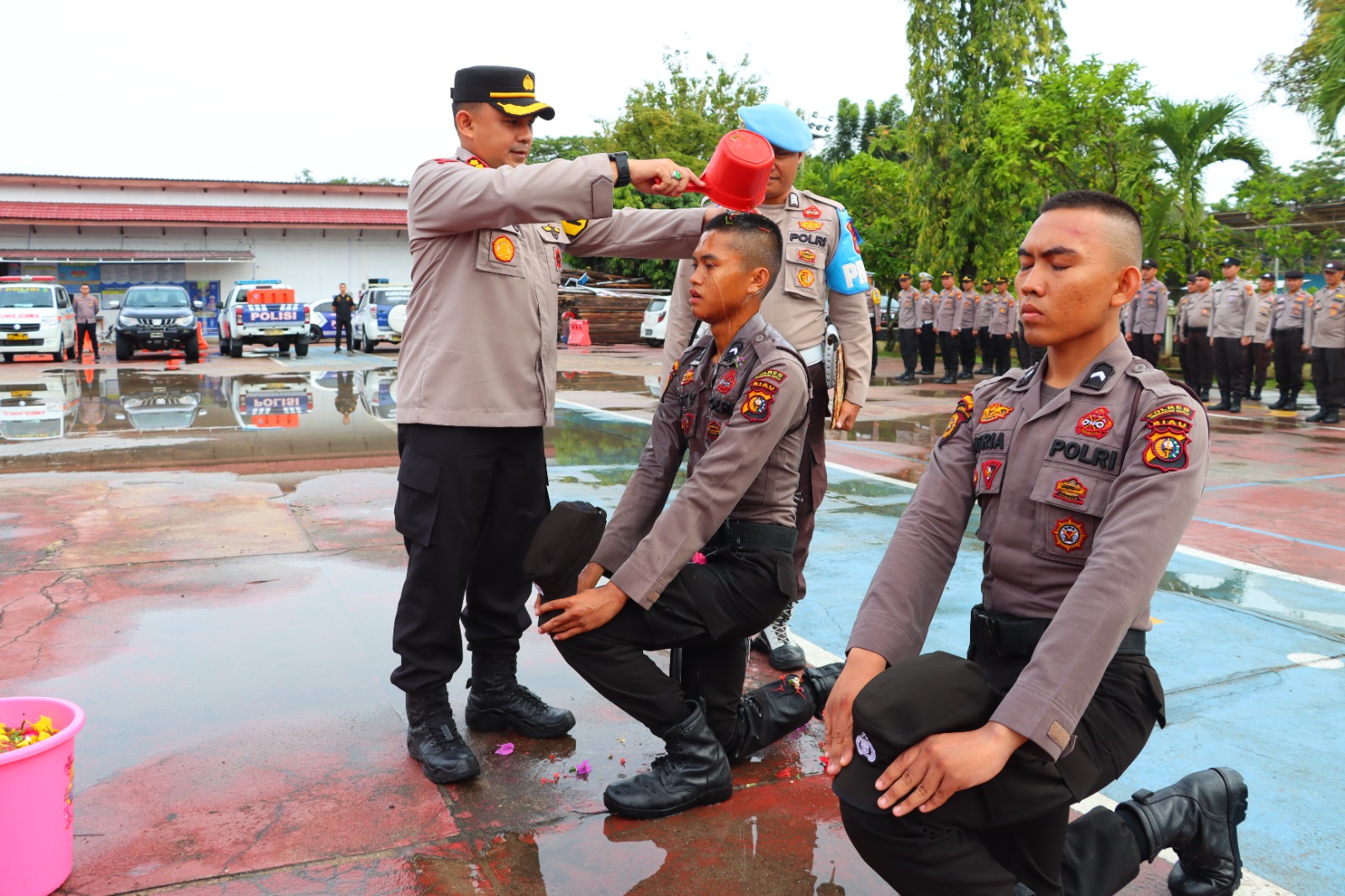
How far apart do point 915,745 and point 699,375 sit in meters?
1.62

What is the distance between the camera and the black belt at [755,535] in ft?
9.96

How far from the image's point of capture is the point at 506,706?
341 centimetres

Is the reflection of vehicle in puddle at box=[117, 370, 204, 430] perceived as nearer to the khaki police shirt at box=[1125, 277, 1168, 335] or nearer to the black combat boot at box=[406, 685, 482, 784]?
the black combat boot at box=[406, 685, 482, 784]

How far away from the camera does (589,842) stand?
2723 mm

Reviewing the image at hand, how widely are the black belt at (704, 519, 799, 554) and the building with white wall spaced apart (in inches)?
1394

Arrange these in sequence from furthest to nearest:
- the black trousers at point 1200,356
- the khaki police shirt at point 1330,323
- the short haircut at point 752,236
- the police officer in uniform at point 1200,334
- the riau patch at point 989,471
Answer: the black trousers at point 1200,356, the police officer in uniform at point 1200,334, the khaki police shirt at point 1330,323, the short haircut at point 752,236, the riau patch at point 989,471

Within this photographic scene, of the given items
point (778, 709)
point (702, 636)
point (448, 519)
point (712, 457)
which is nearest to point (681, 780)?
point (702, 636)

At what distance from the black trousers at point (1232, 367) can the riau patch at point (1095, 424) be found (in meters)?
14.0

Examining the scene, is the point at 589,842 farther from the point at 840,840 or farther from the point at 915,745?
the point at 915,745

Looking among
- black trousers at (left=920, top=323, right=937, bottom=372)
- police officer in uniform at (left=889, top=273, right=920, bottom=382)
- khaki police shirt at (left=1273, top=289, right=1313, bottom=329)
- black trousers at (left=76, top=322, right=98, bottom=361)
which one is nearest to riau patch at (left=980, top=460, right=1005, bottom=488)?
khaki police shirt at (left=1273, top=289, right=1313, bottom=329)

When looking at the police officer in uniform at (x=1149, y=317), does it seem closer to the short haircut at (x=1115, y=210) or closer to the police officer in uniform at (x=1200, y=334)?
the police officer in uniform at (x=1200, y=334)

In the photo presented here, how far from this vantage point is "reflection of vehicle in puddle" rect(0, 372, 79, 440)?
1066cm

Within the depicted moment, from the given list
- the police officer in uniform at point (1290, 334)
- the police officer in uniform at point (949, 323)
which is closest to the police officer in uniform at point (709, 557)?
the police officer in uniform at point (1290, 334)

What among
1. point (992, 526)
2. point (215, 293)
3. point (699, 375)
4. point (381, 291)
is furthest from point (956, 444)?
point (215, 293)
